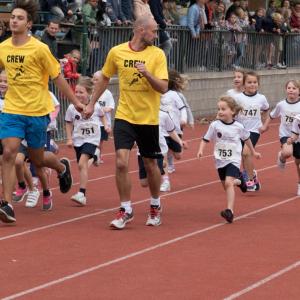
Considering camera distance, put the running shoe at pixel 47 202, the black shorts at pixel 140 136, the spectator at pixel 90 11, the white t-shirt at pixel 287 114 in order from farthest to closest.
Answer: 1. the spectator at pixel 90 11
2. the white t-shirt at pixel 287 114
3. the running shoe at pixel 47 202
4. the black shorts at pixel 140 136

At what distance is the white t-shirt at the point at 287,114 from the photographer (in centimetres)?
1536

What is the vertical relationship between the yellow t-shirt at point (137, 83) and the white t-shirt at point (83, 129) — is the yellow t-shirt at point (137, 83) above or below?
above

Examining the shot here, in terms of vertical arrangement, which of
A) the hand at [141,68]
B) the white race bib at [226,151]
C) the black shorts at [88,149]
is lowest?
the black shorts at [88,149]

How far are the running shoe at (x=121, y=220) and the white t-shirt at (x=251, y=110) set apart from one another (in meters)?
4.08

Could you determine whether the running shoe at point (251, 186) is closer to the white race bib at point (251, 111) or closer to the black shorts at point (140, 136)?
the white race bib at point (251, 111)

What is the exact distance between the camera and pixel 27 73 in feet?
39.2

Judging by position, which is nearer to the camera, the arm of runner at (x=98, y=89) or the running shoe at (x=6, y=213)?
the running shoe at (x=6, y=213)

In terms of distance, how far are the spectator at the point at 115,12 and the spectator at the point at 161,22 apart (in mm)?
733

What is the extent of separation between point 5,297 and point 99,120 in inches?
242

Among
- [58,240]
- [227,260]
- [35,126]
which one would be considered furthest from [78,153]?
[227,260]

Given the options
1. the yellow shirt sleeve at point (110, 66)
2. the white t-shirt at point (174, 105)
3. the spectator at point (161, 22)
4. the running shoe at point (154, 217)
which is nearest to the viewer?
the yellow shirt sleeve at point (110, 66)

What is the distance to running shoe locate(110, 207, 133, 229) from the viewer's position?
1162 centimetres

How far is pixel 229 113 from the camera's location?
515 inches

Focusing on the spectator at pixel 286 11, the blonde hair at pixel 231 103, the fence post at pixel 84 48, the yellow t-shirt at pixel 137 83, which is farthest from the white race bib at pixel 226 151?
the spectator at pixel 286 11
